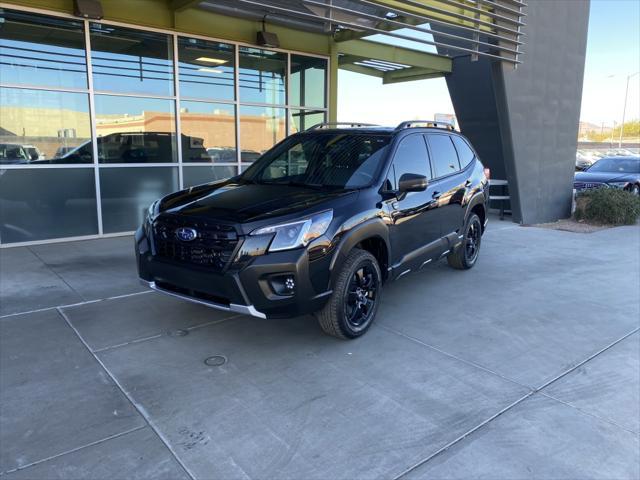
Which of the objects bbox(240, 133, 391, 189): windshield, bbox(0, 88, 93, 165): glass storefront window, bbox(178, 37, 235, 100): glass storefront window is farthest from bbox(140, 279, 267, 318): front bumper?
bbox(178, 37, 235, 100): glass storefront window

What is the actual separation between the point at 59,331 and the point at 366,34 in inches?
301

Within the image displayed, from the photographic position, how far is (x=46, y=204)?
7.68 m

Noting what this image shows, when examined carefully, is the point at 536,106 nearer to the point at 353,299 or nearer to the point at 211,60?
the point at 211,60

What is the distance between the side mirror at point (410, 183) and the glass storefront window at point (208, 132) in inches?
216

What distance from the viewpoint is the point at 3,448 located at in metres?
2.75

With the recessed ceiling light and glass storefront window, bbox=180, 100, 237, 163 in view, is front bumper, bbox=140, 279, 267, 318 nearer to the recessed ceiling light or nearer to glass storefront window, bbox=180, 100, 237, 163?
glass storefront window, bbox=180, 100, 237, 163

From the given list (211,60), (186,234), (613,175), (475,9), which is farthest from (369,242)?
(613,175)

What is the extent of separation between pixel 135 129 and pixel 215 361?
5.76 metres

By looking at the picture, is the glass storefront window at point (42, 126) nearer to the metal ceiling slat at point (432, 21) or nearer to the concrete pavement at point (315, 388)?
the concrete pavement at point (315, 388)

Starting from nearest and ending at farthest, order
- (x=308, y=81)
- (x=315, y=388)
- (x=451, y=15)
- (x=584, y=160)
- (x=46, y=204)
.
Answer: (x=315, y=388) → (x=46, y=204) → (x=451, y=15) → (x=308, y=81) → (x=584, y=160)

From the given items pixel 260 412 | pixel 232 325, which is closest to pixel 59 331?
pixel 232 325

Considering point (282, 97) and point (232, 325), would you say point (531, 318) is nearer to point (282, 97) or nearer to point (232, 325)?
point (232, 325)

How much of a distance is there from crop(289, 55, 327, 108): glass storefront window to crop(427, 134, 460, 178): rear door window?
5.17m

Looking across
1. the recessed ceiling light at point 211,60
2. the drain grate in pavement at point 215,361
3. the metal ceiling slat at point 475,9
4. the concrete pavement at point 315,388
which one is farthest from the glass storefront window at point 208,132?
the drain grate in pavement at point 215,361
